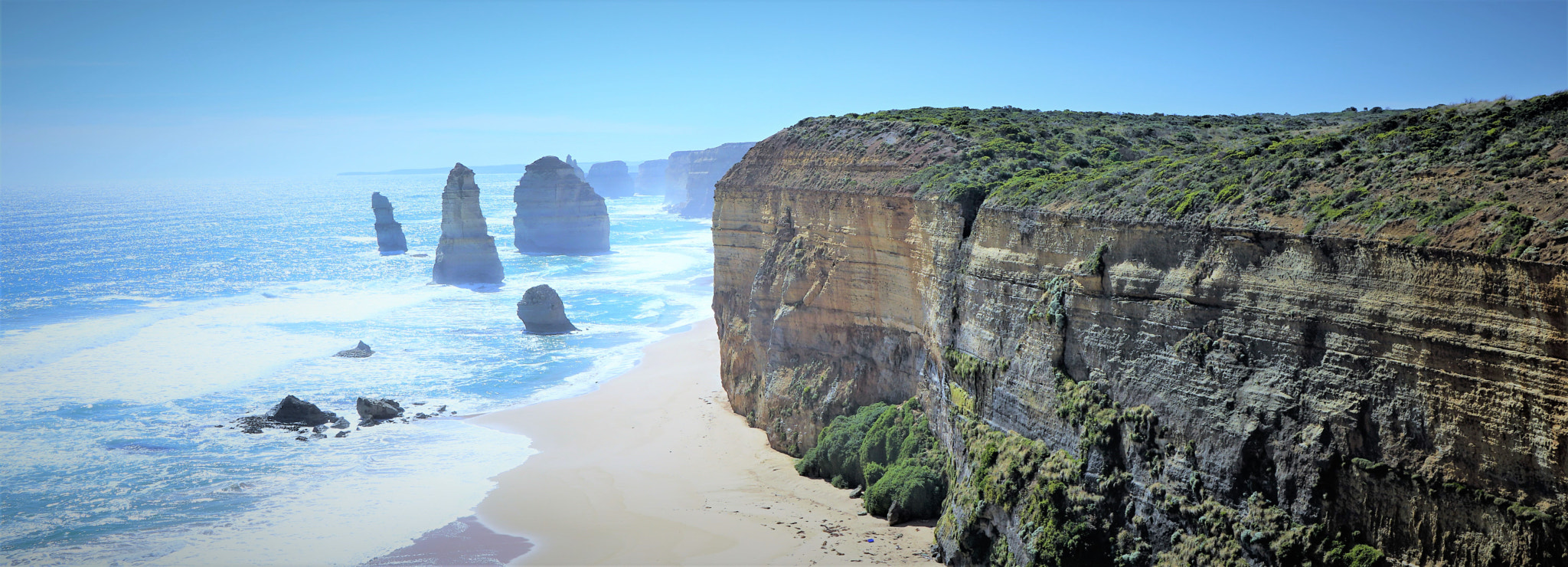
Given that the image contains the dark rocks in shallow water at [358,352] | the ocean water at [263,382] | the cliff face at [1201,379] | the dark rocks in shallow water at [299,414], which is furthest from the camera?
the dark rocks in shallow water at [358,352]

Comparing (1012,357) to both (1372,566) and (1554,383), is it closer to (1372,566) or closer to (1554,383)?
(1372,566)

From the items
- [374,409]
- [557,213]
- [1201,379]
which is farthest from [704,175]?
[1201,379]

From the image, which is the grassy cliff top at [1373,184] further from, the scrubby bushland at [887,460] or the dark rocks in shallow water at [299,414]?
the dark rocks in shallow water at [299,414]

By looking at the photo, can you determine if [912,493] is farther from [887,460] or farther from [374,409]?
[374,409]

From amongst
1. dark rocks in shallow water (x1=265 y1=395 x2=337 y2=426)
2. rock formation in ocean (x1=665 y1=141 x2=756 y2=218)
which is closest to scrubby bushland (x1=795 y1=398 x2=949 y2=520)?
dark rocks in shallow water (x1=265 y1=395 x2=337 y2=426)

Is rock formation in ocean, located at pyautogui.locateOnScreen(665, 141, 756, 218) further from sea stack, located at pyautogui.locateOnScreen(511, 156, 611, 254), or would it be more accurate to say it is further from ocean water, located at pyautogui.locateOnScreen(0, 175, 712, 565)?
ocean water, located at pyautogui.locateOnScreen(0, 175, 712, 565)

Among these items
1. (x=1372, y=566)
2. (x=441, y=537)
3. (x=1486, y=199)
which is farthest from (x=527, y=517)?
(x=1486, y=199)

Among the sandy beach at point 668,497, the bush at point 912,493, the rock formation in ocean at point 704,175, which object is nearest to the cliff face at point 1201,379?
the bush at point 912,493
